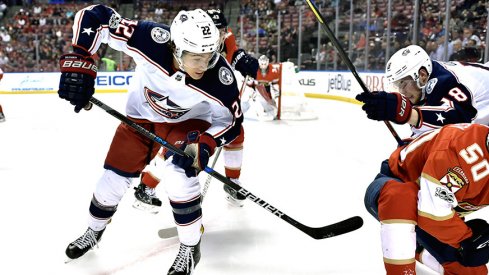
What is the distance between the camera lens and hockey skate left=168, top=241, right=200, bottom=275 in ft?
6.22

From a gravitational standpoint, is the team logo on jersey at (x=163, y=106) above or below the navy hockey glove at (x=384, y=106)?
below

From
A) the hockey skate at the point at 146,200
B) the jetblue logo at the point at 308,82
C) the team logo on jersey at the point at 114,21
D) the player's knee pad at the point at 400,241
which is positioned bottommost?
the jetblue logo at the point at 308,82

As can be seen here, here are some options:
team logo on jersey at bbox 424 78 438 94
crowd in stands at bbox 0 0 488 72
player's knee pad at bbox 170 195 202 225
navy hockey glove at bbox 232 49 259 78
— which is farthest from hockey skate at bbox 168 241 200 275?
crowd in stands at bbox 0 0 488 72

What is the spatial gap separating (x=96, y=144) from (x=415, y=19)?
508cm

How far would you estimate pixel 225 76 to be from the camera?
2125 mm

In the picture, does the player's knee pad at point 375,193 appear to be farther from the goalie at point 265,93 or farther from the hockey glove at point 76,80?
the goalie at point 265,93

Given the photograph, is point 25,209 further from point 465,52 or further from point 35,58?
point 35,58

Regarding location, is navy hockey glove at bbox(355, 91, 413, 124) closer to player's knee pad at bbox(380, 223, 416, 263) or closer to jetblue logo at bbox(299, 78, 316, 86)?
player's knee pad at bbox(380, 223, 416, 263)

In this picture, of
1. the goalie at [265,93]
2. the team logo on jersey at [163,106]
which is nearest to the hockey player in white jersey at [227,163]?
the team logo on jersey at [163,106]

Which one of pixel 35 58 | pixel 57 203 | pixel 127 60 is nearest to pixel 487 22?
pixel 57 203

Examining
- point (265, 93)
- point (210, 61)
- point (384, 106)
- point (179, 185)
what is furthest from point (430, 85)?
point (265, 93)

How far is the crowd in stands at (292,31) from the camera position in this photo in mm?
6531

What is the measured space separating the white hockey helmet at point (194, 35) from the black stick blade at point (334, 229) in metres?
0.91

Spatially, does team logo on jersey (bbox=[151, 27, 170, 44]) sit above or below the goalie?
above
